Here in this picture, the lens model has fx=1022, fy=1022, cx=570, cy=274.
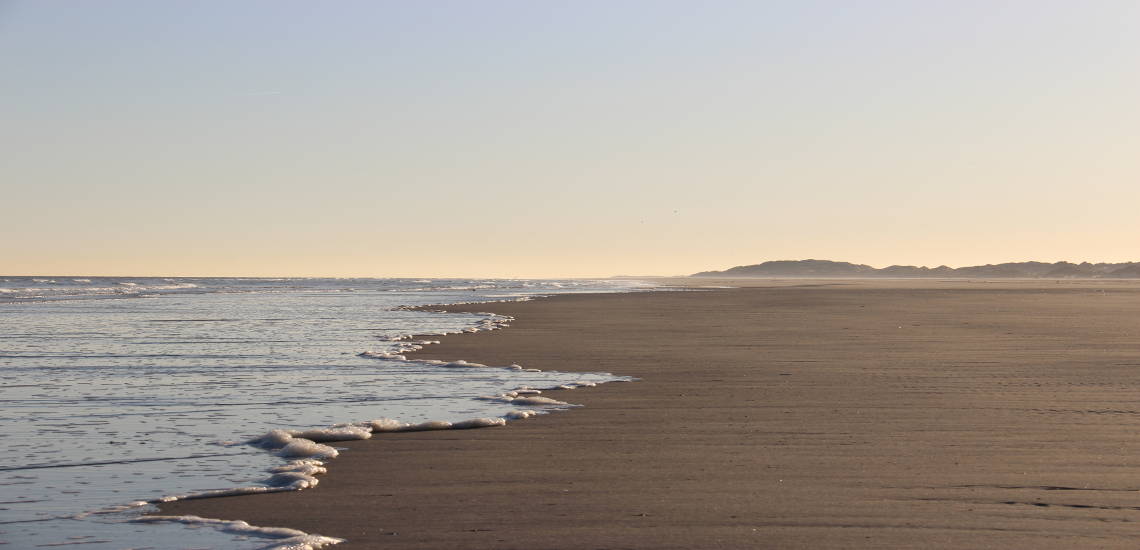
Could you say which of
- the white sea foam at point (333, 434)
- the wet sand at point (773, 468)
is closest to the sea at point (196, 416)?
the white sea foam at point (333, 434)

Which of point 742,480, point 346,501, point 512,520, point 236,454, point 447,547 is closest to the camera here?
point 447,547

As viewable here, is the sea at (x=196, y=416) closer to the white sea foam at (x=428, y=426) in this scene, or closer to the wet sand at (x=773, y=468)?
the white sea foam at (x=428, y=426)

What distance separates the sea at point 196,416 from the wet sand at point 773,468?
39cm

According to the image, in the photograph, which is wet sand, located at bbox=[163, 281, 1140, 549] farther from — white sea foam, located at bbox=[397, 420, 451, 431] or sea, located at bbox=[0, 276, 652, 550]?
sea, located at bbox=[0, 276, 652, 550]

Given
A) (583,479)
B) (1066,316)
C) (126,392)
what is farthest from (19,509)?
Result: (1066,316)

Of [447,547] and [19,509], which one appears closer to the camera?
[447,547]

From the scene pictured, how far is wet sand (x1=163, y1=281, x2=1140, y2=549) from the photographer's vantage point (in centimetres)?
564

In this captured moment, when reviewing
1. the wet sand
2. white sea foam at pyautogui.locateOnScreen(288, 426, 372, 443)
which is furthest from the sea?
the wet sand

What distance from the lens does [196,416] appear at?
10.1 m

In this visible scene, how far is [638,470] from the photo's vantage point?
732cm

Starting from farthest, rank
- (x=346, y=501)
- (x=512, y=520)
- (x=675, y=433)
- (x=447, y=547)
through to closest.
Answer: (x=675, y=433), (x=346, y=501), (x=512, y=520), (x=447, y=547)

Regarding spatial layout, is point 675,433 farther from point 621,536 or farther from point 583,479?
point 621,536

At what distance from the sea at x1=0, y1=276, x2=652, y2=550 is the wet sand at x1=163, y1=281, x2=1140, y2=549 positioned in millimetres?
390

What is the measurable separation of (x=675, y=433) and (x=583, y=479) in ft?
6.94
